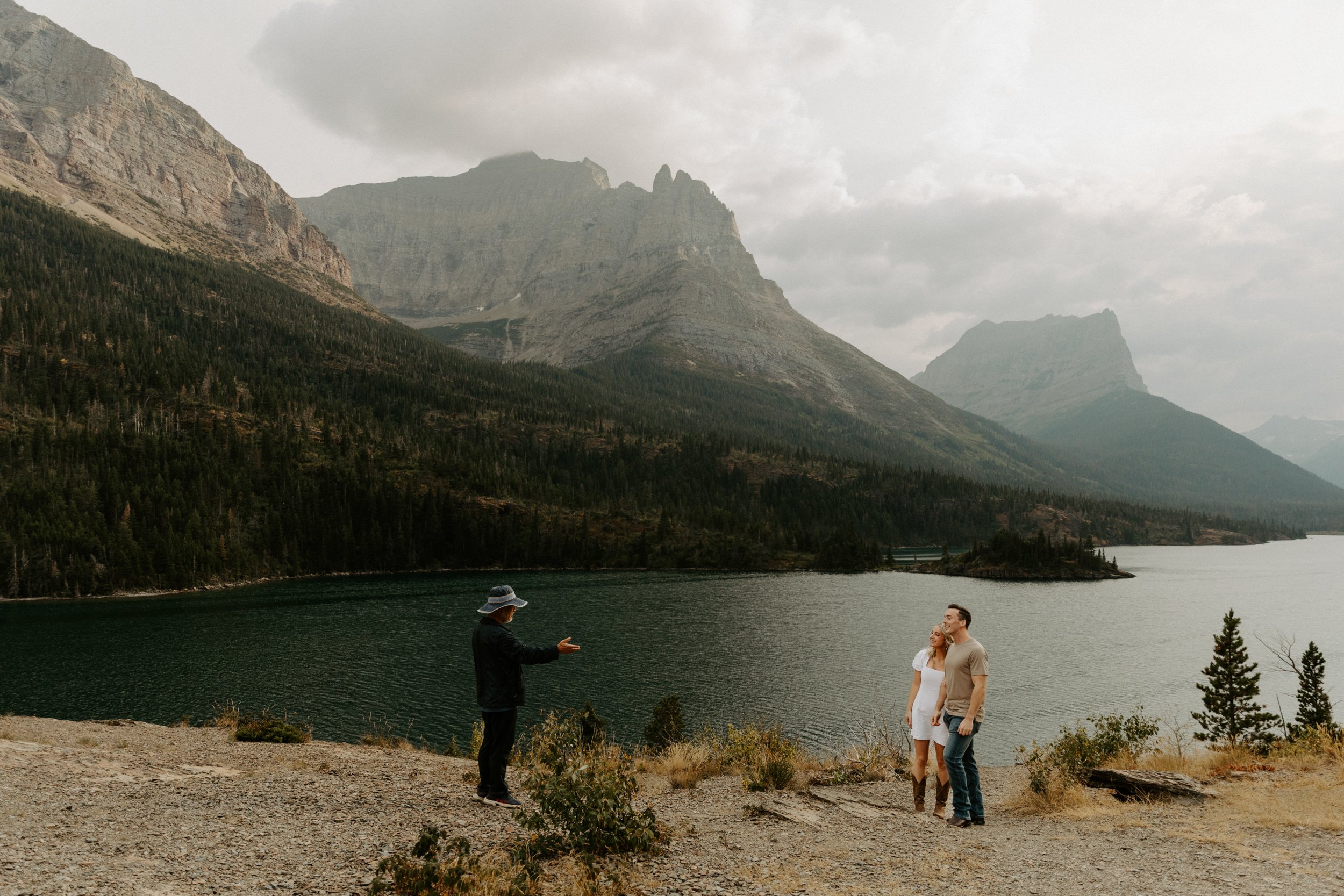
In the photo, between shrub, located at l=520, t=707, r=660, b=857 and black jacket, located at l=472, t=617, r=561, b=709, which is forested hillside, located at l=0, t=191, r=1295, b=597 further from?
shrub, located at l=520, t=707, r=660, b=857

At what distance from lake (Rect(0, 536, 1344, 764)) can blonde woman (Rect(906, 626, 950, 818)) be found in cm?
2543

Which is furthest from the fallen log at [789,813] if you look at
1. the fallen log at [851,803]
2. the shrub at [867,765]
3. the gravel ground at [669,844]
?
the shrub at [867,765]

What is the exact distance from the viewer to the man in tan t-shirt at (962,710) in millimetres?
12938

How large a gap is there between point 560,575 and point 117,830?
136806 millimetres

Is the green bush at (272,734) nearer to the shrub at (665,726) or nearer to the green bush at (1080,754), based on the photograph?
the shrub at (665,726)

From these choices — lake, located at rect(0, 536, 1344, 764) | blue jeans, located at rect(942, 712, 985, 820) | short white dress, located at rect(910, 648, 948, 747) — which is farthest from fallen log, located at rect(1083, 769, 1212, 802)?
lake, located at rect(0, 536, 1344, 764)

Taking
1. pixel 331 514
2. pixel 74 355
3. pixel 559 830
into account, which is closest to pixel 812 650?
pixel 559 830

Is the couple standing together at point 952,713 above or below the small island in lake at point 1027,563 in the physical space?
above

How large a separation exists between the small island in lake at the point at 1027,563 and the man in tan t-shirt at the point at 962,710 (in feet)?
475

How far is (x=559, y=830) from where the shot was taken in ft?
35.8

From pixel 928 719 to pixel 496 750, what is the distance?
28.8ft

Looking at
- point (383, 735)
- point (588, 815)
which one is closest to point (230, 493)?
point (383, 735)

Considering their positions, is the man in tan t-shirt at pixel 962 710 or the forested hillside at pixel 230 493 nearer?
the man in tan t-shirt at pixel 962 710

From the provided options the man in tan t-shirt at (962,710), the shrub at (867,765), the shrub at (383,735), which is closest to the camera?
the man in tan t-shirt at (962,710)
